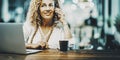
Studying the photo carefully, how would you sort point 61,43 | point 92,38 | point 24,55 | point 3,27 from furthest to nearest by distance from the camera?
point 92,38 → point 61,43 → point 3,27 → point 24,55

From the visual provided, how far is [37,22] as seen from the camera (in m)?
3.35

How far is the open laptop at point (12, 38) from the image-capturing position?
1853 millimetres

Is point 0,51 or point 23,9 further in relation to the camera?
point 23,9

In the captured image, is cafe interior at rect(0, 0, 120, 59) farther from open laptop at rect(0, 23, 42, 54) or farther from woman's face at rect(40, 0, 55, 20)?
open laptop at rect(0, 23, 42, 54)

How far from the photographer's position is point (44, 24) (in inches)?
132

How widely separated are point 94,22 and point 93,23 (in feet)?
0.06

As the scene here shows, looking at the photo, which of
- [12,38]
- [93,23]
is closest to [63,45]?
[12,38]

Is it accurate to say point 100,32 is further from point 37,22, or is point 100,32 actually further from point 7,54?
point 7,54

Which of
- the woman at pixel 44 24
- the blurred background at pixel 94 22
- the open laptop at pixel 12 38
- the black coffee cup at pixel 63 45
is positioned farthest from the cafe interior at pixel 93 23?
the open laptop at pixel 12 38

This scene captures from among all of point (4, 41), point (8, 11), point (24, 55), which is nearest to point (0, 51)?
point (4, 41)

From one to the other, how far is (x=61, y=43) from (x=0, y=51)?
51cm

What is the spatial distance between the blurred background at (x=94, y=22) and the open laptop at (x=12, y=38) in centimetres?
141

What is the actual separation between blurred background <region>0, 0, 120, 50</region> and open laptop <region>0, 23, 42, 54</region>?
1407 mm

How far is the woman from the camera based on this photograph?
3.33 metres
